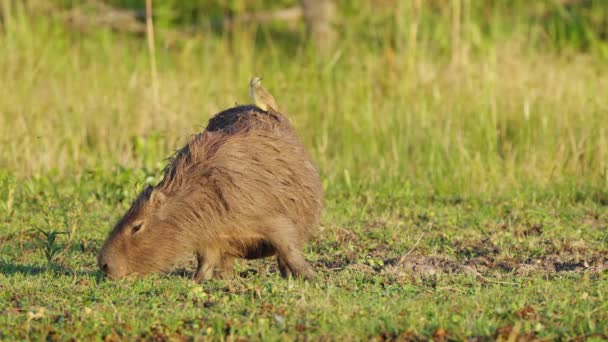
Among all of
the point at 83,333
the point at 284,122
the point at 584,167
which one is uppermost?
the point at 284,122

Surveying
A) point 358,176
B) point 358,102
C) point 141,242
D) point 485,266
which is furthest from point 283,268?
point 358,102

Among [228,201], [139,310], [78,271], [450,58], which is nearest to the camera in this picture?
[139,310]

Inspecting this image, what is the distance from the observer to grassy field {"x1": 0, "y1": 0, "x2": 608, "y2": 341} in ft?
14.1

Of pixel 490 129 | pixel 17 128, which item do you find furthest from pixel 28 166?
pixel 490 129

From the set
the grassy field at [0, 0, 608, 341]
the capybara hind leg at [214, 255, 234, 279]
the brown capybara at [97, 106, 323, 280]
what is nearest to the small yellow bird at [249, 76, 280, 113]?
the grassy field at [0, 0, 608, 341]

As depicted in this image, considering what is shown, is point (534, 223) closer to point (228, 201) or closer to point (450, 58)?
point (228, 201)

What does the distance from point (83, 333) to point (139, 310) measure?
1.08 feet

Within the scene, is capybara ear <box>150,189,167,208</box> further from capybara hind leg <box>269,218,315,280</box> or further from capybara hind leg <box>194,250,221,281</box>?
capybara hind leg <box>269,218,315,280</box>

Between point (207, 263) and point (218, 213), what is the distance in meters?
0.36

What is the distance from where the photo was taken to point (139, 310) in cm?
436

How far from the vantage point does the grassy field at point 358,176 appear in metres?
4.30

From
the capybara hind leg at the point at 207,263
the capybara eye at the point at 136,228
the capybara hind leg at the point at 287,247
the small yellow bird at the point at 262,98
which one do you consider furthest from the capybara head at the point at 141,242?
the small yellow bird at the point at 262,98

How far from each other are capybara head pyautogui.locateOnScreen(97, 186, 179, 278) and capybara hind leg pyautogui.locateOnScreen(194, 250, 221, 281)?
0.66 ft

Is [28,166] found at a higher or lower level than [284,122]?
lower
